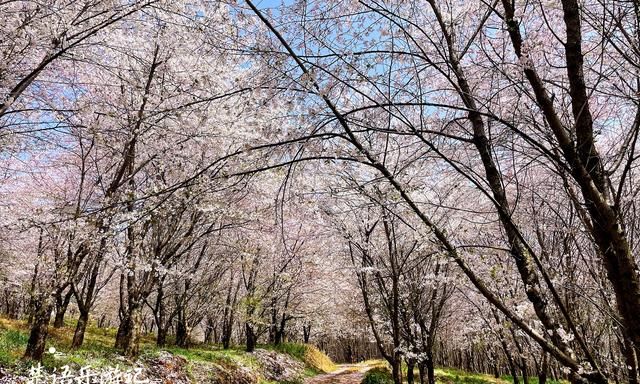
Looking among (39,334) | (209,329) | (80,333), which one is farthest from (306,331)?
(39,334)

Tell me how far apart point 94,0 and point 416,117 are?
433cm

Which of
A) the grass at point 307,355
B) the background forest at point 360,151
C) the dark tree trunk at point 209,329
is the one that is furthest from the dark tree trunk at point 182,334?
the dark tree trunk at point 209,329

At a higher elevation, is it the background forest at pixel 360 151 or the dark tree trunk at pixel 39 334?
the background forest at pixel 360 151

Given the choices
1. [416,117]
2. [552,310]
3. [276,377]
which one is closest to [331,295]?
[276,377]

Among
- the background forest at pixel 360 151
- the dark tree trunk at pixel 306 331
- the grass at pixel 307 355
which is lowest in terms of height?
the grass at pixel 307 355

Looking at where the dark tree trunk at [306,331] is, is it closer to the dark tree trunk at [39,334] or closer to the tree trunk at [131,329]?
the tree trunk at [131,329]

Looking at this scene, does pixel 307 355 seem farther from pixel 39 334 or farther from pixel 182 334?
pixel 39 334

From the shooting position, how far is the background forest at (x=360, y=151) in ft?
8.92

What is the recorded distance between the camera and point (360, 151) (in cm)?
287

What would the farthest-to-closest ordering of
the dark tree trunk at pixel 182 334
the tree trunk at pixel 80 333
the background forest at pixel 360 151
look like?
the dark tree trunk at pixel 182 334, the tree trunk at pixel 80 333, the background forest at pixel 360 151

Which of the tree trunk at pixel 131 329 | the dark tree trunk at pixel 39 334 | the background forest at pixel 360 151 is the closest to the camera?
the background forest at pixel 360 151

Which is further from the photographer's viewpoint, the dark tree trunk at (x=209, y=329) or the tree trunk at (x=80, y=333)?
the dark tree trunk at (x=209, y=329)

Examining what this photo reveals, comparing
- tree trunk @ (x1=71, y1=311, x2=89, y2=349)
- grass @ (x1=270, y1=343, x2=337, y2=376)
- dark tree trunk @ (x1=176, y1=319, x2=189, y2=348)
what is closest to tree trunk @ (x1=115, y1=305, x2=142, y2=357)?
tree trunk @ (x1=71, y1=311, x2=89, y2=349)

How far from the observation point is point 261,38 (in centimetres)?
365
